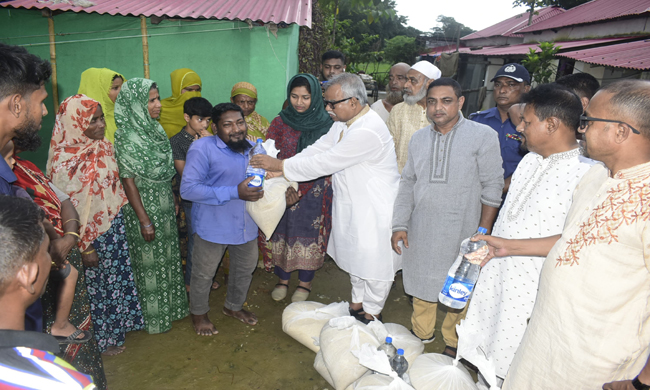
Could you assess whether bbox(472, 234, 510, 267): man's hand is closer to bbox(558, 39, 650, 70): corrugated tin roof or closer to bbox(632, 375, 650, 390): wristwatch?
bbox(632, 375, 650, 390): wristwatch

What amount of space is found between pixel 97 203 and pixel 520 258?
119 inches

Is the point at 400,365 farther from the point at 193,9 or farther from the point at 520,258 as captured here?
the point at 193,9

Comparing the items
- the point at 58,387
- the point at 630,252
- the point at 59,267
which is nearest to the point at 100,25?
the point at 59,267

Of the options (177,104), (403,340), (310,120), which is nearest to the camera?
(403,340)

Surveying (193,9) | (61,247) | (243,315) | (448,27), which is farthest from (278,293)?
(448,27)

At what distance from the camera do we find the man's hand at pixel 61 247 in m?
2.08

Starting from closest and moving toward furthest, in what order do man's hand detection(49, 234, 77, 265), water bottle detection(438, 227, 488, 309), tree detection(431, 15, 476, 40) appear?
1. man's hand detection(49, 234, 77, 265)
2. water bottle detection(438, 227, 488, 309)
3. tree detection(431, 15, 476, 40)

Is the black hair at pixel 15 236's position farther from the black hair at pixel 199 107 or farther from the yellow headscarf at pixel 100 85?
the black hair at pixel 199 107

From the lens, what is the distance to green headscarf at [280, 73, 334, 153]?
395 centimetres

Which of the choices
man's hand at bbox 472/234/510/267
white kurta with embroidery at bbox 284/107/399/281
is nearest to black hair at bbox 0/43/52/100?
white kurta with embroidery at bbox 284/107/399/281

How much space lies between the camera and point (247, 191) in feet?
10.4

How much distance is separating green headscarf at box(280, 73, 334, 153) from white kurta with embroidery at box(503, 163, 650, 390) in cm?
258

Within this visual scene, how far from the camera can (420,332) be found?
352 cm

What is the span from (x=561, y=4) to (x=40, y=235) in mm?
29154
